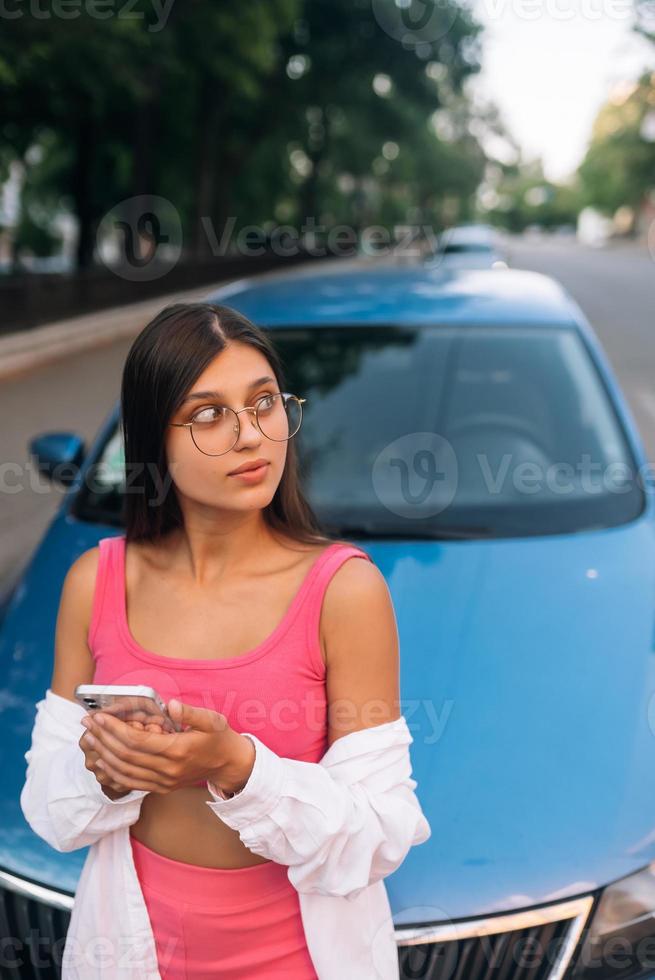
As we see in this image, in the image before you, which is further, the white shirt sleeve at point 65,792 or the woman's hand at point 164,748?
the white shirt sleeve at point 65,792

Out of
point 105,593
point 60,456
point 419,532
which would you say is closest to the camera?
point 105,593

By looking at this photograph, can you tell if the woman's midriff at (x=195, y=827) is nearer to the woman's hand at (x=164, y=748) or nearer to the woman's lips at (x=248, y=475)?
the woman's lips at (x=248, y=475)

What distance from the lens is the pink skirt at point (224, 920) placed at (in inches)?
56.9

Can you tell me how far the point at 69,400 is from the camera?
10.5 meters

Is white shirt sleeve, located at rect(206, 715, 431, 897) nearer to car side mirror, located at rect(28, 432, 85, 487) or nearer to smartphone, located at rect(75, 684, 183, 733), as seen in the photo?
smartphone, located at rect(75, 684, 183, 733)

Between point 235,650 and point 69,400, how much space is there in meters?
9.43

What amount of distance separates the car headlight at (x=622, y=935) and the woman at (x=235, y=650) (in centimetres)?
47

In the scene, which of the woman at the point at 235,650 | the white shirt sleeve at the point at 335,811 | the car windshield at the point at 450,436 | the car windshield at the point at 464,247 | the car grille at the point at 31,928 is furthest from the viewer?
the car windshield at the point at 464,247

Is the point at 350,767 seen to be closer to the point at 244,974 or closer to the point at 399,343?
the point at 244,974

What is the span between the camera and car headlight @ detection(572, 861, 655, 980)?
1.77m

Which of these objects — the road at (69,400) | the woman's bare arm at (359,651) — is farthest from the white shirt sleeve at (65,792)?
the road at (69,400)

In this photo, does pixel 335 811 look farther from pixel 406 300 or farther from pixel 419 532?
pixel 406 300

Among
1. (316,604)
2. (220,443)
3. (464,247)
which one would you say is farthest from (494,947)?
(464,247)

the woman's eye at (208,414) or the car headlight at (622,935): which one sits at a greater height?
the woman's eye at (208,414)
